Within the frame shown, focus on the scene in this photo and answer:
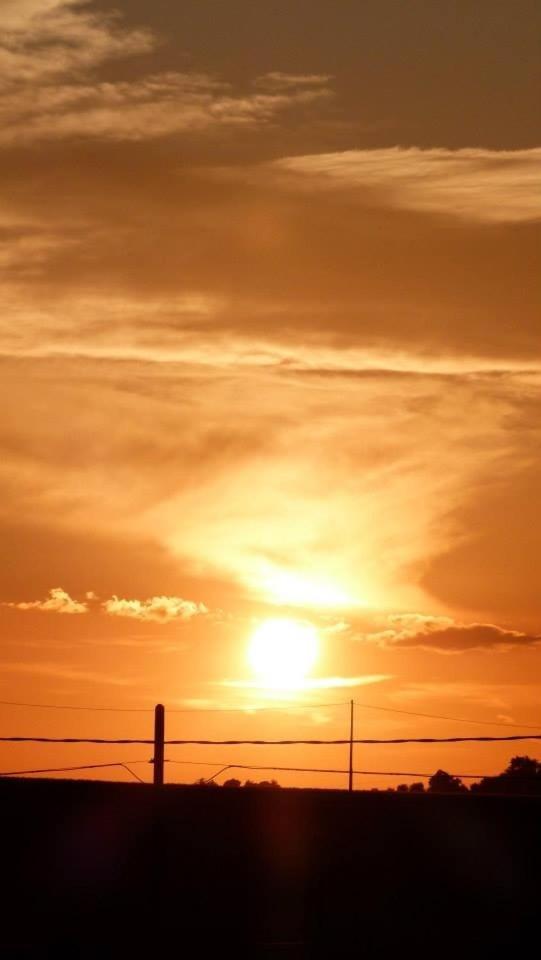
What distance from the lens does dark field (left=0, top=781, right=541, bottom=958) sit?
64.3 ft

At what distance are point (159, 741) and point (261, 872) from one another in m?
13.5

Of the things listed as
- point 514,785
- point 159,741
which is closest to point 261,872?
point 159,741

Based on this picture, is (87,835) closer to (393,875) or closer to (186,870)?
(186,870)

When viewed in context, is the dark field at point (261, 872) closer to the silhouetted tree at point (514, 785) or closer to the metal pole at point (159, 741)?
the metal pole at point (159, 741)

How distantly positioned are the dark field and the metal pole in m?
10.2

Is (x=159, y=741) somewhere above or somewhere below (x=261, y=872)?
above

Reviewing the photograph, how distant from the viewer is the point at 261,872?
835 inches

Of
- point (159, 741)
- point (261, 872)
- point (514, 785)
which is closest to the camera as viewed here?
point (261, 872)

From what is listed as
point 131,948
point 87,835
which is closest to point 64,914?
point 131,948

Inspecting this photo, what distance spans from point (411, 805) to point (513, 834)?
5.23 feet

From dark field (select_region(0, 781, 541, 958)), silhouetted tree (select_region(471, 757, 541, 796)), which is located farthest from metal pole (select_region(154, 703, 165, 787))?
silhouetted tree (select_region(471, 757, 541, 796))

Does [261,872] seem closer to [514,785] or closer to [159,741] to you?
[159,741]

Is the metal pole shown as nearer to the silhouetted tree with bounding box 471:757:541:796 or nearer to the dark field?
the dark field

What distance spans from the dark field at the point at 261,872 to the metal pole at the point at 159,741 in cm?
1023
